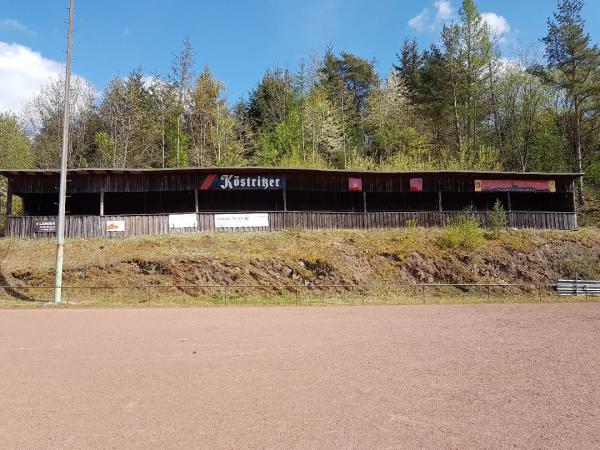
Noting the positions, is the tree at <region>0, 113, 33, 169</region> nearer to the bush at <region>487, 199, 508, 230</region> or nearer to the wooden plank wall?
the wooden plank wall

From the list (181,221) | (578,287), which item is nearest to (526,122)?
(578,287)

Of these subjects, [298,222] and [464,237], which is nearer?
[464,237]

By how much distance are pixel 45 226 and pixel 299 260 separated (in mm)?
13515

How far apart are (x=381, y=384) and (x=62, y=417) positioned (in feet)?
13.9

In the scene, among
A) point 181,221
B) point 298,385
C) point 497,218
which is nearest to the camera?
point 298,385

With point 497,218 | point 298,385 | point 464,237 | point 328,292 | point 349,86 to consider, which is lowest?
point 298,385

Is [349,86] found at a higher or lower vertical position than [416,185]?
higher

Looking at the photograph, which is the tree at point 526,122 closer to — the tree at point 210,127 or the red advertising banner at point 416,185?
the red advertising banner at point 416,185

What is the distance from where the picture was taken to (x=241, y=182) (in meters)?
24.3

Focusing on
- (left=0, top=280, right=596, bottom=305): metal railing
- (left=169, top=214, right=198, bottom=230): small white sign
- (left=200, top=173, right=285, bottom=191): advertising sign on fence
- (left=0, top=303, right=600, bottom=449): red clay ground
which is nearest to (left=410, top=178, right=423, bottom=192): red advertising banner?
(left=0, top=280, right=596, bottom=305): metal railing

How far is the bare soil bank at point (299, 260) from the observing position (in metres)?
19.5

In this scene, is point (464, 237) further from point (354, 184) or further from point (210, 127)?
point (210, 127)

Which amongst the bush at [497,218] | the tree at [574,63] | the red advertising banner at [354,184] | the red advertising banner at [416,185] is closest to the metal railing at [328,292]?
the bush at [497,218]

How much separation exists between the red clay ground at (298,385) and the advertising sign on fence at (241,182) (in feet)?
42.7
